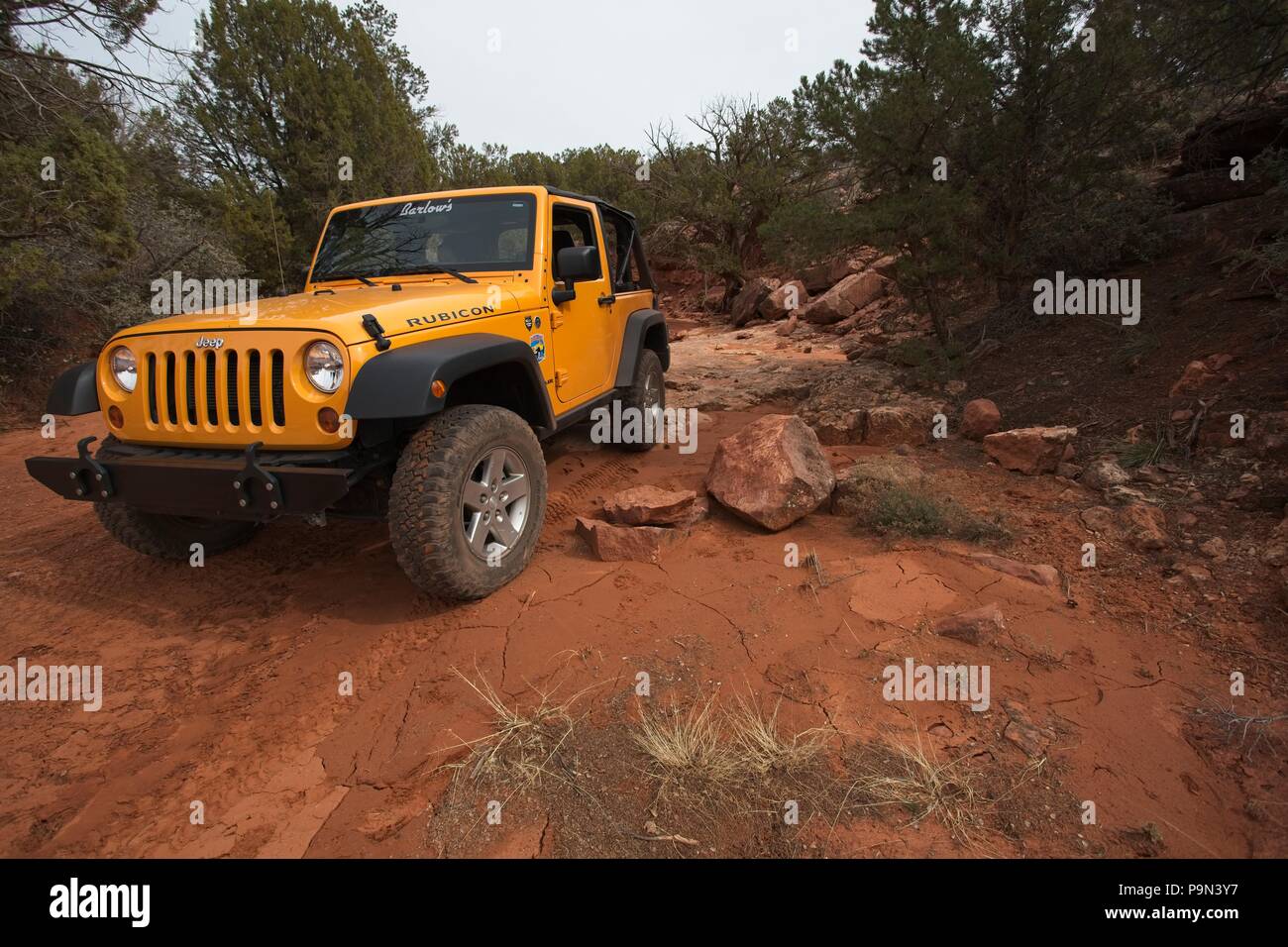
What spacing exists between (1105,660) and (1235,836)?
79 cm

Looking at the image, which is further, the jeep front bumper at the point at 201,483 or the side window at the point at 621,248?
the side window at the point at 621,248

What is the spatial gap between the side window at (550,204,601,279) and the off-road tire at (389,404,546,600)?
141 centimetres

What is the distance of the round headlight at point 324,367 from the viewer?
260 cm

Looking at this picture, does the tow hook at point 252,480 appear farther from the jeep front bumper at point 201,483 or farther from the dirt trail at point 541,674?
the dirt trail at point 541,674

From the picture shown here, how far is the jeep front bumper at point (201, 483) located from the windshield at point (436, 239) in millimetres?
1720

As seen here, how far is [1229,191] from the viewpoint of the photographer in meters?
7.05

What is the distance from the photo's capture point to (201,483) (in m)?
2.58

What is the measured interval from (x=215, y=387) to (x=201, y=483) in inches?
17.1

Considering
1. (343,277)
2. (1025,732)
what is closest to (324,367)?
(343,277)

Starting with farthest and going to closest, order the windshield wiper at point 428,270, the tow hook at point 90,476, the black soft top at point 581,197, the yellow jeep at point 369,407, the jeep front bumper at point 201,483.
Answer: the black soft top at point 581,197, the windshield wiper at point 428,270, the tow hook at point 90,476, the yellow jeep at point 369,407, the jeep front bumper at point 201,483

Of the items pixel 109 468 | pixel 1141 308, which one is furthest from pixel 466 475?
pixel 1141 308

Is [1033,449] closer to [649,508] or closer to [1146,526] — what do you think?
[1146,526]

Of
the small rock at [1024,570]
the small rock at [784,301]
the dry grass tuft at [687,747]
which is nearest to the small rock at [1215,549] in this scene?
the small rock at [1024,570]

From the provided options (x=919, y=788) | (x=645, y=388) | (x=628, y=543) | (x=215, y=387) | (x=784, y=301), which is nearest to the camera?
(x=919, y=788)
